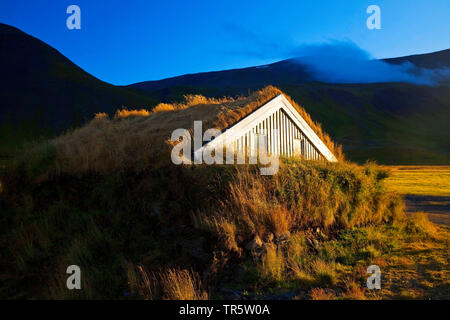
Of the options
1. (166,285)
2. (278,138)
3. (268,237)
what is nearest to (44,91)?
(278,138)

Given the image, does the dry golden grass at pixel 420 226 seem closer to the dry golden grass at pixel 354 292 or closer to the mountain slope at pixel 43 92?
the dry golden grass at pixel 354 292

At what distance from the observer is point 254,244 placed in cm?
582

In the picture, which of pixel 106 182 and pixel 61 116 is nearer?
pixel 106 182

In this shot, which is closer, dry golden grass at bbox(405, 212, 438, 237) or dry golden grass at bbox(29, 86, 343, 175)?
dry golden grass at bbox(29, 86, 343, 175)

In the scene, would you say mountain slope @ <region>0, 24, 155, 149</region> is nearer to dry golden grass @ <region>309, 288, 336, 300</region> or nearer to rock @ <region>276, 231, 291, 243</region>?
rock @ <region>276, 231, 291, 243</region>

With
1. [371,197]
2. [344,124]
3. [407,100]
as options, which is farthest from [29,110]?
[407,100]

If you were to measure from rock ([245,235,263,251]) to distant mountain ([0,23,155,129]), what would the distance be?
71.0 metres

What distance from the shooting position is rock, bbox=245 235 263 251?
580cm

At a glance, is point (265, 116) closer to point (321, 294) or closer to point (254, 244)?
point (254, 244)

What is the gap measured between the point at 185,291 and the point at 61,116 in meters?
83.0

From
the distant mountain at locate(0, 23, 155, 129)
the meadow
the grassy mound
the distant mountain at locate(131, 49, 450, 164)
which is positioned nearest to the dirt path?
the meadow

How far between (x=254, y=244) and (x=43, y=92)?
99.2 metres

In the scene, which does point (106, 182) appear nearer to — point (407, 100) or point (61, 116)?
point (61, 116)

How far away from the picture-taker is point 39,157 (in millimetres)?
9117
